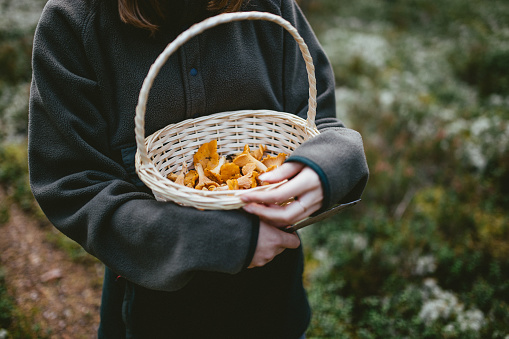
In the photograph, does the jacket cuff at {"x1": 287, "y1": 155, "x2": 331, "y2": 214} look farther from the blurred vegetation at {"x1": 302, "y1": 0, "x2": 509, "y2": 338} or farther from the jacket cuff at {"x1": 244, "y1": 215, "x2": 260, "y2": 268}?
the blurred vegetation at {"x1": 302, "y1": 0, "x2": 509, "y2": 338}

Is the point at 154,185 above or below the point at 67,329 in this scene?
above

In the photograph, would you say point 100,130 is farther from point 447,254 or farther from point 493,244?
point 493,244

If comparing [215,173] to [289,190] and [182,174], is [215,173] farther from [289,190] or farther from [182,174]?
[289,190]

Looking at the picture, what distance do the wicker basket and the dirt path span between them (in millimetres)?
1619

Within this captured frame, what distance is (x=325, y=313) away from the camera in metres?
2.50

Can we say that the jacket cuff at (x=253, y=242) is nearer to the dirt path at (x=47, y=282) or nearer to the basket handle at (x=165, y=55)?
the basket handle at (x=165, y=55)

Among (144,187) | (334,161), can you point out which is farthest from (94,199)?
(334,161)

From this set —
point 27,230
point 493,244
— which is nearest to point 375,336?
point 493,244

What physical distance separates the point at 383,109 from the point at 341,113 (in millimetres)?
509

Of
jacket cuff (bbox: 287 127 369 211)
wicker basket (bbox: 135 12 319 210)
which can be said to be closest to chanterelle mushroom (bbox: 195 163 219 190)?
wicker basket (bbox: 135 12 319 210)

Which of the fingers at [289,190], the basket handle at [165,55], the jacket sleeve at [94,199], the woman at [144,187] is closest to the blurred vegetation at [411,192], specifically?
the woman at [144,187]

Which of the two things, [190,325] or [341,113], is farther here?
[341,113]

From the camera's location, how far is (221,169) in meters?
1.26

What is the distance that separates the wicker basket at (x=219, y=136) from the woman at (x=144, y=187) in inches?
1.6
